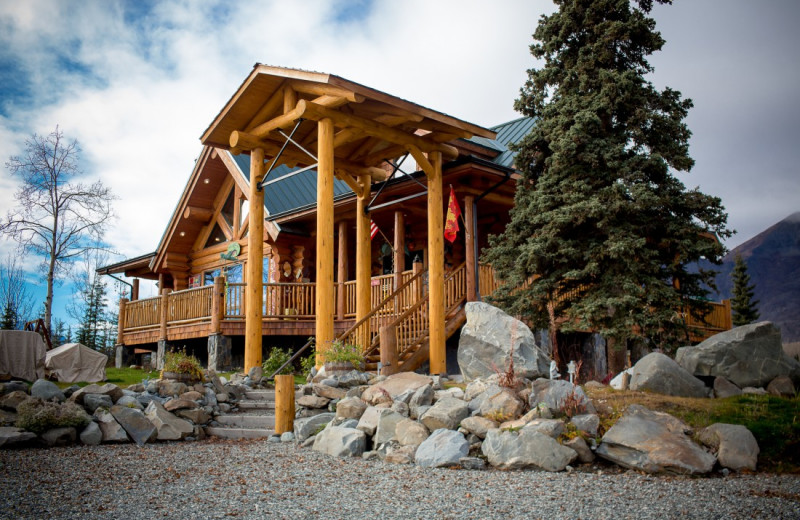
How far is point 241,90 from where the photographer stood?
1215cm

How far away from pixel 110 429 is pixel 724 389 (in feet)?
28.6

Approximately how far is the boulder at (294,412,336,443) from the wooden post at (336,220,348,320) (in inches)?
278

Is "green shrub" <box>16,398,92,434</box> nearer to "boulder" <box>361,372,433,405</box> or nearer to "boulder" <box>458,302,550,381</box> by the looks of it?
"boulder" <box>361,372,433,405</box>

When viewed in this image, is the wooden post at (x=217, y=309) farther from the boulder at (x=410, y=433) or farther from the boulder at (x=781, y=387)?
the boulder at (x=781, y=387)

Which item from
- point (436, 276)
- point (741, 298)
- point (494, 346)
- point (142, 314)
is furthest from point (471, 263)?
point (741, 298)

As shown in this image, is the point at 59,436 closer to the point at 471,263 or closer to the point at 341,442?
the point at 341,442

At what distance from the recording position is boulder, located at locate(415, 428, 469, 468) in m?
6.88

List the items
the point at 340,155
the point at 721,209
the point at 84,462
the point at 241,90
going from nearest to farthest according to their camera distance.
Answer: the point at 84,462 < the point at 721,209 < the point at 241,90 < the point at 340,155

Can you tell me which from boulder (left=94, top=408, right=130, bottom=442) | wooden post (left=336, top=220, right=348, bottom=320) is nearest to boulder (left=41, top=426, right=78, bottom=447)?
boulder (left=94, top=408, right=130, bottom=442)

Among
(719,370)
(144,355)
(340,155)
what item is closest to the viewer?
(719,370)

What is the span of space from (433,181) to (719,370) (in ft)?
21.0

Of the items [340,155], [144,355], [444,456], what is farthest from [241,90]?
[144,355]

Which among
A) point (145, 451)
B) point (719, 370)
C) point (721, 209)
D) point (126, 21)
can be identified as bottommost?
point (145, 451)

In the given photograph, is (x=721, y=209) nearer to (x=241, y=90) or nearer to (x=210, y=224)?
(x=241, y=90)
